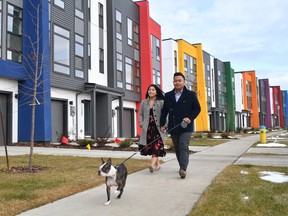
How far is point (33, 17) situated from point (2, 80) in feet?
11.0

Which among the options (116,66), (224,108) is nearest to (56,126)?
(116,66)

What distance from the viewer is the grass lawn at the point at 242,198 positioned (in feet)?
14.1

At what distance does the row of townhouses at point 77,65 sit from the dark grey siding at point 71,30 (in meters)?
0.05

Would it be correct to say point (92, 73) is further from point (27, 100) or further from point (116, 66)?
point (27, 100)

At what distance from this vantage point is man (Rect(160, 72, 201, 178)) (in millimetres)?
6746

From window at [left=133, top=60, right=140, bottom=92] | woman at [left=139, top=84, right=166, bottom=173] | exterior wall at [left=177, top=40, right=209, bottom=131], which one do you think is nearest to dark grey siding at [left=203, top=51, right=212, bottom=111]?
exterior wall at [left=177, top=40, right=209, bottom=131]

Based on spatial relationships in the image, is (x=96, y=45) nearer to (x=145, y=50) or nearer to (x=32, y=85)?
(x=145, y=50)

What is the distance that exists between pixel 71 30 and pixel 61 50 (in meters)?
1.77

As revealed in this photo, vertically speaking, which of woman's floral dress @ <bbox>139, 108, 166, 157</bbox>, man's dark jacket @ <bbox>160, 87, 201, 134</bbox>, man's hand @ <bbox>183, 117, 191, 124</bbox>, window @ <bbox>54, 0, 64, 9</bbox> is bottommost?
woman's floral dress @ <bbox>139, 108, 166, 157</bbox>

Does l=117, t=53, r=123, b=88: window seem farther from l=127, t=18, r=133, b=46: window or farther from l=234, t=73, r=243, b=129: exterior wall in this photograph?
l=234, t=73, r=243, b=129: exterior wall

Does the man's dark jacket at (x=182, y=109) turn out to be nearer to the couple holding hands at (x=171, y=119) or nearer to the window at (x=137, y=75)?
the couple holding hands at (x=171, y=119)

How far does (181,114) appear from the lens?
688 cm

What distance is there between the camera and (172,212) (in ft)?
14.2

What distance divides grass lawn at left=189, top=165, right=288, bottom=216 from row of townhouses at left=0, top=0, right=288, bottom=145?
4.66m
